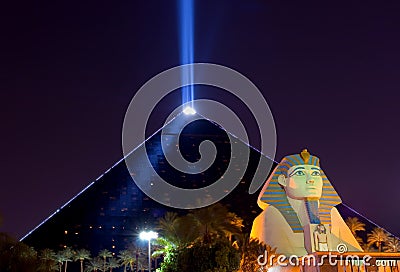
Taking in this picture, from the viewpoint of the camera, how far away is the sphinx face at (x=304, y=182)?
1972cm

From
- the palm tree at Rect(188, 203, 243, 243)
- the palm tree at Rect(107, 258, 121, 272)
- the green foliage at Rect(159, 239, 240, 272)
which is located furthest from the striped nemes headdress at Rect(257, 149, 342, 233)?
the palm tree at Rect(107, 258, 121, 272)

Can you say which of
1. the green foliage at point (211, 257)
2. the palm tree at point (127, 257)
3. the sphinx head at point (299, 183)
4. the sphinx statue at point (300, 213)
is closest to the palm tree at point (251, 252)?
the sphinx statue at point (300, 213)

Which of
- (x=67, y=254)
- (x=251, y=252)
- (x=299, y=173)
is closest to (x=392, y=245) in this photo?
(x=299, y=173)

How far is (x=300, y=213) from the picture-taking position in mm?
19984

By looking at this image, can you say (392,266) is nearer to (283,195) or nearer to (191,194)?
(283,195)

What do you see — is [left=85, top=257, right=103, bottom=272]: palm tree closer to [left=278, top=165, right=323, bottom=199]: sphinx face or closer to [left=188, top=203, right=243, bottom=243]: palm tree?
[left=188, top=203, right=243, bottom=243]: palm tree

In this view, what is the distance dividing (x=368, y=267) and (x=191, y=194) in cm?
3081

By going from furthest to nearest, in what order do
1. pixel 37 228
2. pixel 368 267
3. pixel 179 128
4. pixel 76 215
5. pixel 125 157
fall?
pixel 179 128
pixel 125 157
pixel 76 215
pixel 37 228
pixel 368 267

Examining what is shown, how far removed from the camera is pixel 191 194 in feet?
149

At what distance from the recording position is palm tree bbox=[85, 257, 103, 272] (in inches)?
1486

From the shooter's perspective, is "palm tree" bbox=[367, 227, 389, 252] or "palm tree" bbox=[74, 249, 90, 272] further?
"palm tree" bbox=[74, 249, 90, 272]

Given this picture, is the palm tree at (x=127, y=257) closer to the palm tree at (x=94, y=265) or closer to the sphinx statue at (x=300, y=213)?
the palm tree at (x=94, y=265)

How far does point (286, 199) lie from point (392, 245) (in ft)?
56.9

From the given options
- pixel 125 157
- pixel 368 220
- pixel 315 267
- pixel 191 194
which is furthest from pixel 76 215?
pixel 315 267
